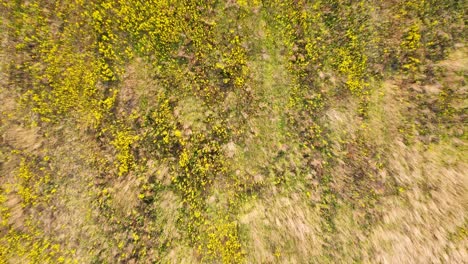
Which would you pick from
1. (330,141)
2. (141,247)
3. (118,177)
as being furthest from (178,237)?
(330,141)

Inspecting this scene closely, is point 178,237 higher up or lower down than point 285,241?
higher up

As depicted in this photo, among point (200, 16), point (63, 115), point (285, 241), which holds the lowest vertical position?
point (285, 241)

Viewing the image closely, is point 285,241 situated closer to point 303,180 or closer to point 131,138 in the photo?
point 303,180

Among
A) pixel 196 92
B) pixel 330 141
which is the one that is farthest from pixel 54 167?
pixel 330 141

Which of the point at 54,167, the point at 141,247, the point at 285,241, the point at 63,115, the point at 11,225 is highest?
the point at 63,115

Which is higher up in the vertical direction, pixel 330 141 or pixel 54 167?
pixel 54 167

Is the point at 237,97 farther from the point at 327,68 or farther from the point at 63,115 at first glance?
the point at 63,115
